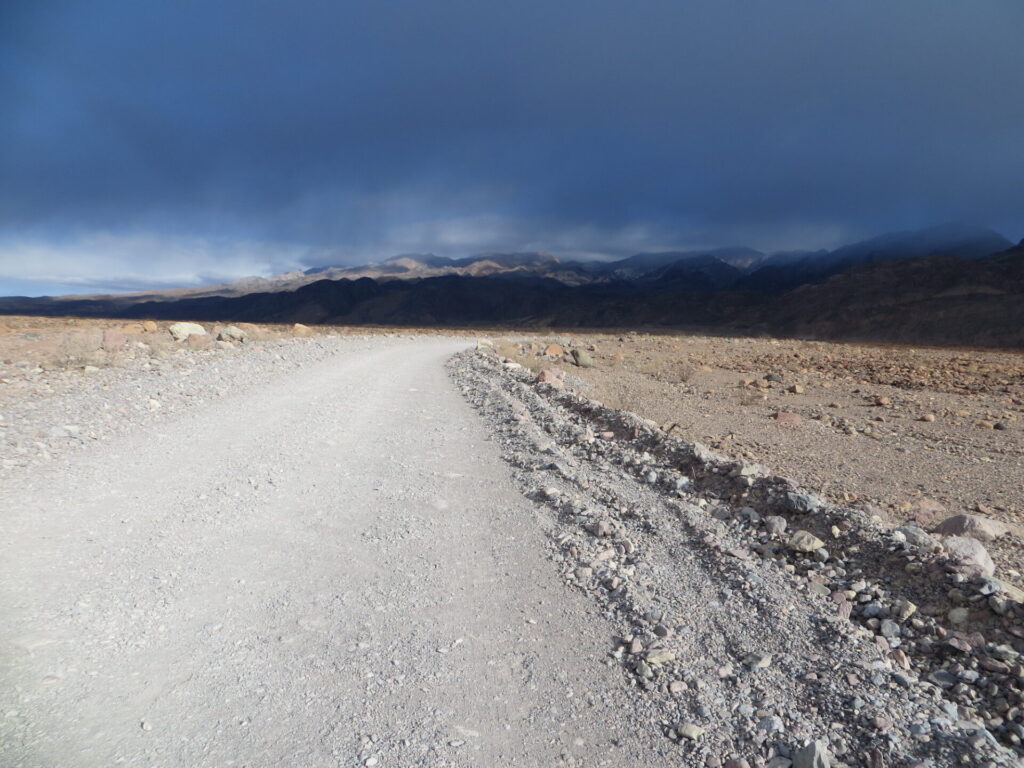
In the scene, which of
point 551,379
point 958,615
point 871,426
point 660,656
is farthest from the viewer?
point 551,379

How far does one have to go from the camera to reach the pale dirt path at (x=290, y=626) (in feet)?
8.42

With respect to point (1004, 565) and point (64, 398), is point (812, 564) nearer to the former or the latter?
point (1004, 565)

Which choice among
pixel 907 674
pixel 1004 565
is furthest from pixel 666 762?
pixel 1004 565

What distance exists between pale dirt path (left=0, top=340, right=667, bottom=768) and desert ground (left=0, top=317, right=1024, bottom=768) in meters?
0.02

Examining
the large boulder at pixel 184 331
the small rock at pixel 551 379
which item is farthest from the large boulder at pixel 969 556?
the large boulder at pixel 184 331

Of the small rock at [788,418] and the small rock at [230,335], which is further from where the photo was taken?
the small rock at [230,335]

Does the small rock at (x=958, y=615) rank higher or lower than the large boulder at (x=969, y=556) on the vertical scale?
lower

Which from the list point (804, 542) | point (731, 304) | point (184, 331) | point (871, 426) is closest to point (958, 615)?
point (804, 542)

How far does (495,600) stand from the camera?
3818 millimetres

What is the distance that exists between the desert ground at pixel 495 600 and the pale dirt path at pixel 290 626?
2 centimetres

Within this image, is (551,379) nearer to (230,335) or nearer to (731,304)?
(230,335)

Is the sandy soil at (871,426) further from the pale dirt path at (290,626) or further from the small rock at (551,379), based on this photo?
the pale dirt path at (290,626)

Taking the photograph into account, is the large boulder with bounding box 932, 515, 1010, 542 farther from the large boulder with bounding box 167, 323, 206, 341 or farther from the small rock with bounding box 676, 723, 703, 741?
the large boulder with bounding box 167, 323, 206, 341

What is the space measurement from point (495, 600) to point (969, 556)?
10.8 ft
